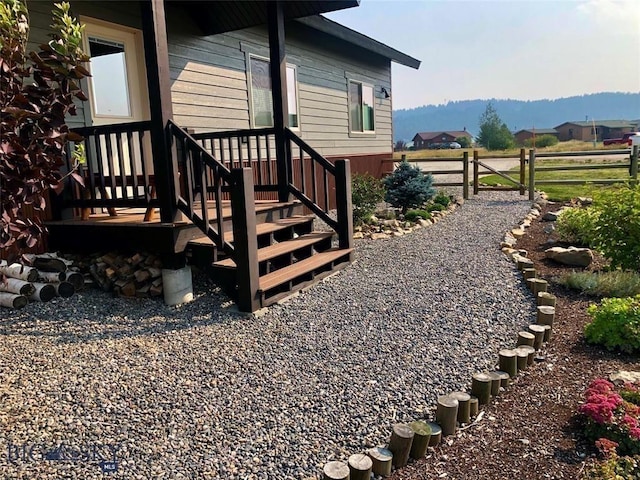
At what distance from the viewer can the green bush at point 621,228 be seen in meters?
4.48

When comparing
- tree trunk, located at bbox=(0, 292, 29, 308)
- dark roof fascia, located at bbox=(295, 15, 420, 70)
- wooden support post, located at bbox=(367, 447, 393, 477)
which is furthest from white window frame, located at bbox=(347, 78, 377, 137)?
wooden support post, located at bbox=(367, 447, 393, 477)

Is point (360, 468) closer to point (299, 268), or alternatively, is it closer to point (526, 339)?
point (526, 339)

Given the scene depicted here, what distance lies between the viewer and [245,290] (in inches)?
154

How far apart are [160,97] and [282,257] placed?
183 cm

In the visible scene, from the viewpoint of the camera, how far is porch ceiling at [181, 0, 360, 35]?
5836mm

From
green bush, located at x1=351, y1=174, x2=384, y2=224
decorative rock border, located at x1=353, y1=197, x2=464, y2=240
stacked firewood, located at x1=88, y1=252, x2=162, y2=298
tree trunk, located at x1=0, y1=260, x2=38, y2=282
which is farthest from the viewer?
green bush, located at x1=351, y1=174, x2=384, y2=224

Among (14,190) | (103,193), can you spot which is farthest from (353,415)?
(103,193)

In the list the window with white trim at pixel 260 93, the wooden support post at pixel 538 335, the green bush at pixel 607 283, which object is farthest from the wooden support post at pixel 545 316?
the window with white trim at pixel 260 93

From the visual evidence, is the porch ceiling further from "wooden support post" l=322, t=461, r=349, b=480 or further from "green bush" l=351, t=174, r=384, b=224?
"wooden support post" l=322, t=461, r=349, b=480

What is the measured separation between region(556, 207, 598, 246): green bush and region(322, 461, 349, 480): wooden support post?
4467 millimetres

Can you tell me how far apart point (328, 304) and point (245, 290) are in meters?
0.73

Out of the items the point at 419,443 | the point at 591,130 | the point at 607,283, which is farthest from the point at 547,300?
the point at 591,130

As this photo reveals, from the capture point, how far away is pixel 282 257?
16.0 ft

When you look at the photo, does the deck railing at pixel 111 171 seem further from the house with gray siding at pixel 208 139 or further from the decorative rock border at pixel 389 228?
the decorative rock border at pixel 389 228
